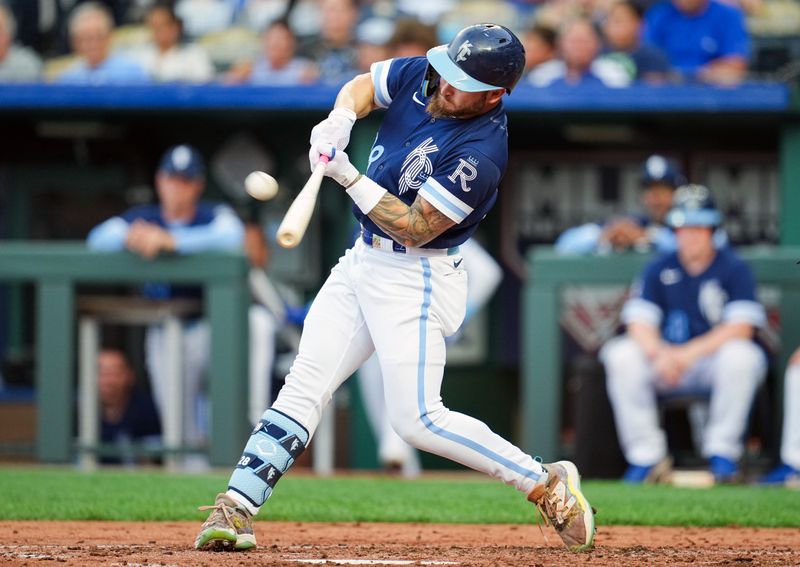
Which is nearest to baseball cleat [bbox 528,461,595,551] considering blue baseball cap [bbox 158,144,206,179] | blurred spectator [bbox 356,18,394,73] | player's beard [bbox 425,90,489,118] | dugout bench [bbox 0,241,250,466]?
player's beard [bbox 425,90,489,118]

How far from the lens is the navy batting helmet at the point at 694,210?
710 cm

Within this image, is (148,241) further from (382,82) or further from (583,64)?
(382,82)

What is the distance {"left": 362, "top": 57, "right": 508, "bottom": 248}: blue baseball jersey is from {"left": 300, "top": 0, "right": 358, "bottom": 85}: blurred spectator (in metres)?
4.28

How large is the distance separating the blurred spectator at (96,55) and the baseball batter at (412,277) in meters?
4.83

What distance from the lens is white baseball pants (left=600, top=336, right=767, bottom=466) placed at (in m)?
6.90

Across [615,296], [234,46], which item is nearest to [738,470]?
[615,296]

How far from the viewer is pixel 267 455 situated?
4.26m

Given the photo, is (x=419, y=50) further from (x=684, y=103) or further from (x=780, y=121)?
(x=780, y=121)

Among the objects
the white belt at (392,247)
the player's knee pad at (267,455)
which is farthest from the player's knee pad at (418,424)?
the white belt at (392,247)

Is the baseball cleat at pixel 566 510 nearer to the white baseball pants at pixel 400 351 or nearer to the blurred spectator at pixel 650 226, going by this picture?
the white baseball pants at pixel 400 351

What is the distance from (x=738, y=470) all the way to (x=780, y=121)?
7.88 feet

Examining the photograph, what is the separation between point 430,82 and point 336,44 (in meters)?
4.69

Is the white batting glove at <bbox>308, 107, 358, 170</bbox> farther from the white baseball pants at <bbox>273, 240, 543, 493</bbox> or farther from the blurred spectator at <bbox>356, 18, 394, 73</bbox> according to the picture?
the blurred spectator at <bbox>356, 18, 394, 73</bbox>

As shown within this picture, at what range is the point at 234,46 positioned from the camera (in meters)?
9.75
